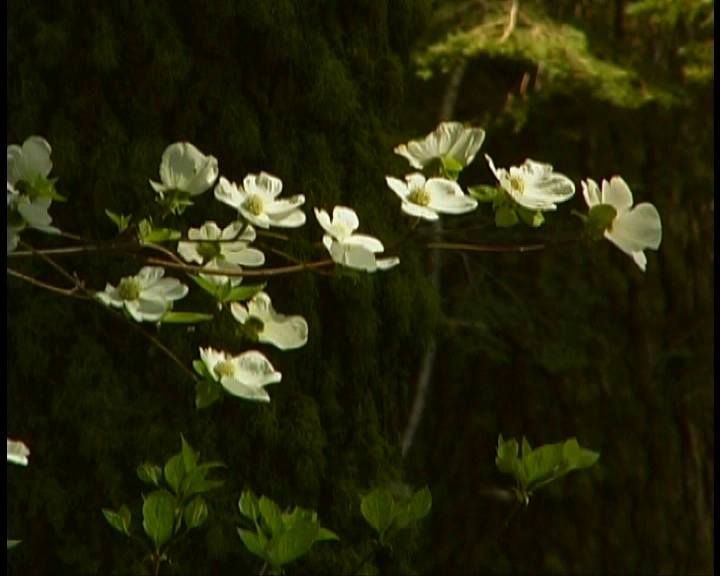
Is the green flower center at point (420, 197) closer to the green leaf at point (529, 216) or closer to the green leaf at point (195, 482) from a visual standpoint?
the green leaf at point (529, 216)

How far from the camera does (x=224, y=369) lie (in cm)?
110

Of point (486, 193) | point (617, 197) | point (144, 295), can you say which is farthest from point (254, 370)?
point (617, 197)

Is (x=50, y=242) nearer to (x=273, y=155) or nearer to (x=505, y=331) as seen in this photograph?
(x=273, y=155)

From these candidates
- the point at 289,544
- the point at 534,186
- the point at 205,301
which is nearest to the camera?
the point at 289,544

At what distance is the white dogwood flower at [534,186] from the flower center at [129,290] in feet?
1.07

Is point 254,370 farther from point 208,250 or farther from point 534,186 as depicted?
point 534,186

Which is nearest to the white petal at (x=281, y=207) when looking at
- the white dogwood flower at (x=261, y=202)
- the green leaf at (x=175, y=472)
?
the white dogwood flower at (x=261, y=202)

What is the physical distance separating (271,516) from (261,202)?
268 millimetres

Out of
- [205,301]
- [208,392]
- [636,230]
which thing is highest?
[636,230]

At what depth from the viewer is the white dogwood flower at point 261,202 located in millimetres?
1094

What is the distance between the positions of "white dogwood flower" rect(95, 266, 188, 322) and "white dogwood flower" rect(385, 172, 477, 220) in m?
0.21

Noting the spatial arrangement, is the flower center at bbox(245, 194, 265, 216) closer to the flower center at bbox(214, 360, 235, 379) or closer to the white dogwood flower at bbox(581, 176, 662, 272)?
the flower center at bbox(214, 360, 235, 379)

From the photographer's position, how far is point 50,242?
144 cm

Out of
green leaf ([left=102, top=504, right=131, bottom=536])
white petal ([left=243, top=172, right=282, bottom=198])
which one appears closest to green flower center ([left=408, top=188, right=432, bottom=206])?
white petal ([left=243, top=172, right=282, bottom=198])
